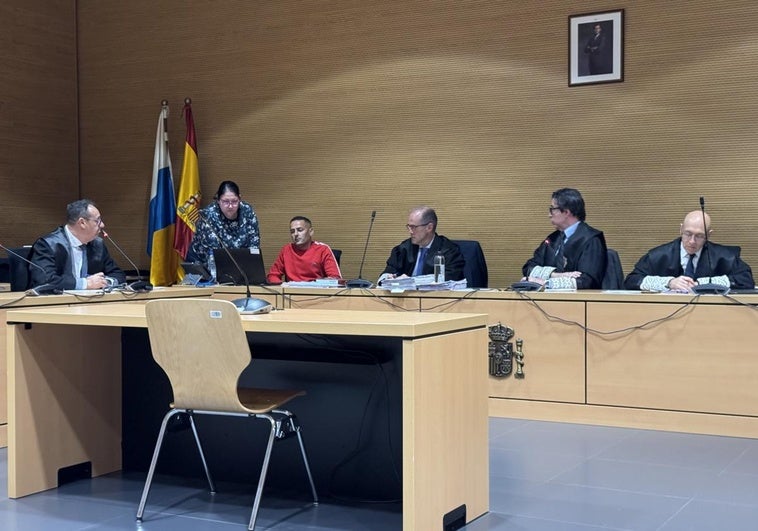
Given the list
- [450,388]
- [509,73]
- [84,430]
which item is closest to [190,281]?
[84,430]

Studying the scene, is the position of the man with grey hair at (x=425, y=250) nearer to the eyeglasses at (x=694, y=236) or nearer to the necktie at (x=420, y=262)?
the necktie at (x=420, y=262)

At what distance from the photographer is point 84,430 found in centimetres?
363

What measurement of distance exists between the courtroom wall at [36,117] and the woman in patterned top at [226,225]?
1.88 meters

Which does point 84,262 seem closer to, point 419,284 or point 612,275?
point 419,284

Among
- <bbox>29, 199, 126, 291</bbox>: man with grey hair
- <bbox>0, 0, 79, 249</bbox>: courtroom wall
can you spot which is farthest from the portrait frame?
<bbox>0, 0, 79, 249</bbox>: courtroom wall

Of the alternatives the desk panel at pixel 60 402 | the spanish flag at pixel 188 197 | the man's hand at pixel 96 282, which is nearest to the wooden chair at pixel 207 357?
the desk panel at pixel 60 402

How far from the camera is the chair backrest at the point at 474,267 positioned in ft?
18.3

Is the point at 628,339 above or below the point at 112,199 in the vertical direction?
below

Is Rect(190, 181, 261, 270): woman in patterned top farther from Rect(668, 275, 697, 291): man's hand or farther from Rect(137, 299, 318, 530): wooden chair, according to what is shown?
Rect(137, 299, 318, 530): wooden chair

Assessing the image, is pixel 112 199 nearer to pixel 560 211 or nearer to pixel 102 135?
pixel 102 135

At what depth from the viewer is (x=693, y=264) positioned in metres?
4.91

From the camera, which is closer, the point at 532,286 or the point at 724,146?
the point at 532,286

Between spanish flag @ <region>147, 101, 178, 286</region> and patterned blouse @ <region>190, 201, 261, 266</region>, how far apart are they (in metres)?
0.87

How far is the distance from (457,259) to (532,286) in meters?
0.96
